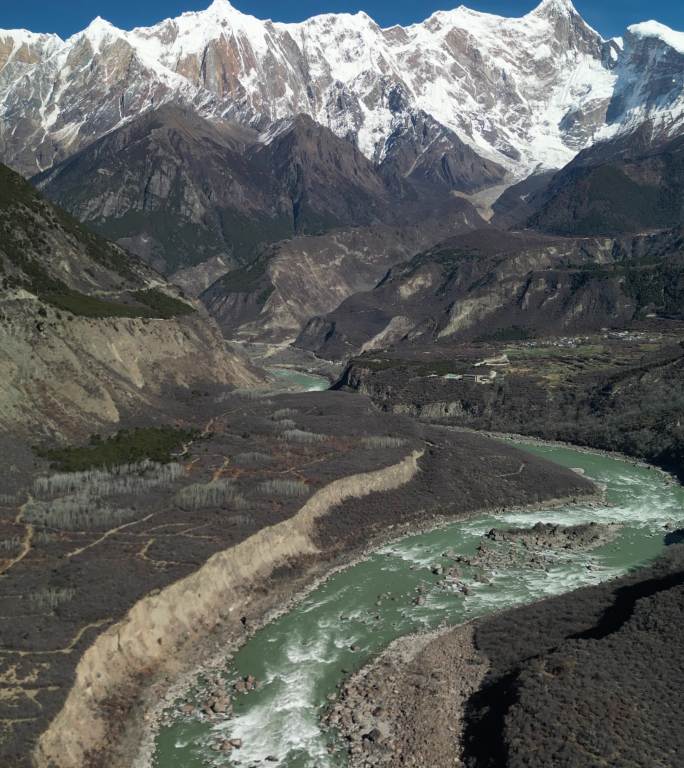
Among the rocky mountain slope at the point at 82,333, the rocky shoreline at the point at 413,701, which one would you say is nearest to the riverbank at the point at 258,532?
the rocky shoreline at the point at 413,701

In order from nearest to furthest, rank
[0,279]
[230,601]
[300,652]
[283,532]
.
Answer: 1. [300,652]
2. [230,601]
3. [283,532]
4. [0,279]

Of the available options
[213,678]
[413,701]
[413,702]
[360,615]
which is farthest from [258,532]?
[413,702]

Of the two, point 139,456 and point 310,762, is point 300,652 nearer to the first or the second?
point 310,762

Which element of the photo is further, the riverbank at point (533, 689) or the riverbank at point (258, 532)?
the riverbank at point (258, 532)

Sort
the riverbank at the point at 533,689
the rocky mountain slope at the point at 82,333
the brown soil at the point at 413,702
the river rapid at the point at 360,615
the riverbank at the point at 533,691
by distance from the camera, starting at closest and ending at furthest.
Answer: the riverbank at the point at 533,691, the riverbank at the point at 533,689, the brown soil at the point at 413,702, the river rapid at the point at 360,615, the rocky mountain slope at the point at 82,333

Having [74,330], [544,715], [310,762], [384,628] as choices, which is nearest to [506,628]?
[384,628]

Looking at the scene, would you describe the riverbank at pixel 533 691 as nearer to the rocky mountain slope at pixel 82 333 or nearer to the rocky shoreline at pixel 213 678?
the rocky shoreline at pixel 213 678

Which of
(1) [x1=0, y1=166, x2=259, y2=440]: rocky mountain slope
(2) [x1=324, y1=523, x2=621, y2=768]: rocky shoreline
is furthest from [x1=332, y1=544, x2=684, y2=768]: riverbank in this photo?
(1) [x1=0, y1=166, x2=259, y2=440]: rocky mountain slope
